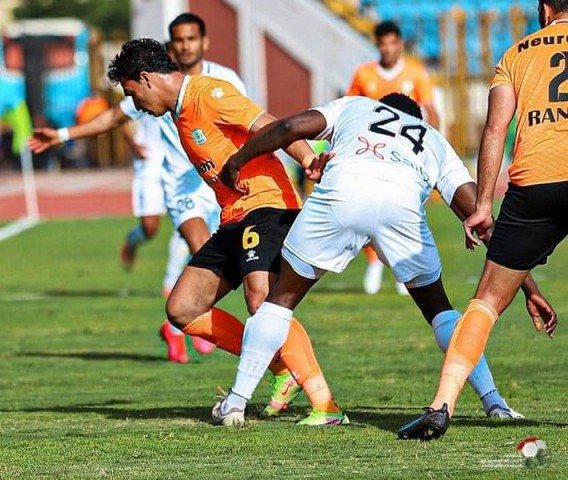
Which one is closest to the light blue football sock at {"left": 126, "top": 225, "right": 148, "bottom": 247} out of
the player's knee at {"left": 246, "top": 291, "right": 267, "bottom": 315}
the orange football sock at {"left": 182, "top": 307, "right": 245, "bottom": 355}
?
the orange football sock at {"left": 182, "top": 307, "right": 245, "bottom": 355}

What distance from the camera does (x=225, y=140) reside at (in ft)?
27.7

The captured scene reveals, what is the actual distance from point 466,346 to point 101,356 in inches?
209

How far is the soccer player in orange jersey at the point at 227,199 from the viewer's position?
27.2 ft

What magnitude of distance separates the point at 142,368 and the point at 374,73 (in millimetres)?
5425

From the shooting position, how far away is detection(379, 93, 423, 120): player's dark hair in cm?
821

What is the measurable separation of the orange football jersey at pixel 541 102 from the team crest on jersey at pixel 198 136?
1.83 metres

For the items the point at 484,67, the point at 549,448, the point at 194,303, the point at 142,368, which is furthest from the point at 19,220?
the point at 549,448

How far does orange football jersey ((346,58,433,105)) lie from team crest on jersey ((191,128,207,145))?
7.17 metres

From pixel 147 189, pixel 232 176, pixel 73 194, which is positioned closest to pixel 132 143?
pixel 147 189

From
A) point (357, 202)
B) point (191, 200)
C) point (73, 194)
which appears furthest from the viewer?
point (73, 194)

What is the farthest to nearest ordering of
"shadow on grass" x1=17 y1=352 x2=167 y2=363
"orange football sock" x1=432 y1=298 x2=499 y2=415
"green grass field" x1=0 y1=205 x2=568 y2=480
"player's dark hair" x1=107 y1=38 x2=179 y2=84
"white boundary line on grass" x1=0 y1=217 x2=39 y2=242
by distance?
"white boundary line on grass" x1=0 y1=217 x2=39 y2=242
"shadow on grass" x1=17 y1=352 x2=167 y2=363
"player's dark hair" x1=107 y1=38 x2=179 y2=84
"orange football sock" x1=432 y1=298 x2=499 y2=415
"green grass field" x1=0 y1=205 x2=568 y2=480

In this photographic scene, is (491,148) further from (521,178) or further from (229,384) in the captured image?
(229,384)

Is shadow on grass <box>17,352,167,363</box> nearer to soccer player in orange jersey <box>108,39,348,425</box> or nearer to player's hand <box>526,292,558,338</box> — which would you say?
soccer player in orange jersey <box>108,39,348,425</box>

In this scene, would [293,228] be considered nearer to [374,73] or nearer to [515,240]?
[515,240]
